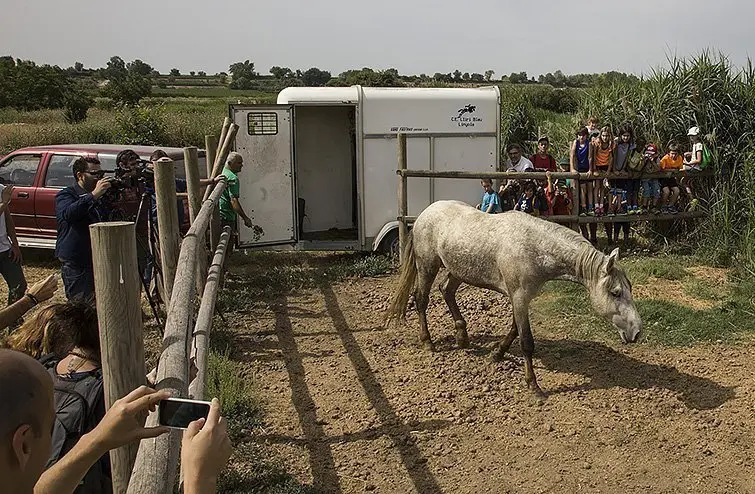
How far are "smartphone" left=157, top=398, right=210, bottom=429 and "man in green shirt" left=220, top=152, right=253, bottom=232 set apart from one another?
715 centimetres

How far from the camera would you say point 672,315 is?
734 cm

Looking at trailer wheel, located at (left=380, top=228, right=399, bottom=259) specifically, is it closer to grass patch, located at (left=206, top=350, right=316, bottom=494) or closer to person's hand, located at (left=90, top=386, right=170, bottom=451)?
grass patch, located at (left=206, top=350, right=316, bottom=494)

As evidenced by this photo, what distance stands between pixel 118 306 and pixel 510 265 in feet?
14.2

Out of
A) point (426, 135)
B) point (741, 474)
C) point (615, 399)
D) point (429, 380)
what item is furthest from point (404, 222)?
point (741, 474)

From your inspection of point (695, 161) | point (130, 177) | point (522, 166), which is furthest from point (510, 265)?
point (695, 161)

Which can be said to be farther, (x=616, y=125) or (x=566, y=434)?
(x=616, y=125)

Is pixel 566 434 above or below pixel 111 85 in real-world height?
below

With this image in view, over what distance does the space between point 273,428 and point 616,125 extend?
9.38 m

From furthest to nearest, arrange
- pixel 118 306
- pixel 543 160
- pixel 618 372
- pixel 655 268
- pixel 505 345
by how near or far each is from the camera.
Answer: pixel 543 160 → pixel 655 268 → pixel 505 345 → pixel 618 372 → pixel 118 306

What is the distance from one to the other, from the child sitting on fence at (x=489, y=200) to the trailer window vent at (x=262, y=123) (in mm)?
3248

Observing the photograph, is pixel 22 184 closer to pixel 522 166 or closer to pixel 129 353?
pixel 522 166

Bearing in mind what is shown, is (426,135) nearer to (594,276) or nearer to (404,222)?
(404,222)

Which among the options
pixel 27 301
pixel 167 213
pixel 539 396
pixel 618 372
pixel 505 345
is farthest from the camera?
pixel 505 345

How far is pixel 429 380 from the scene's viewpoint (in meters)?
6.02
